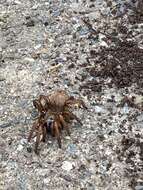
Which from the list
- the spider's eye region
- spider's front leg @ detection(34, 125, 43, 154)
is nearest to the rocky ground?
spider's front leg @ detection(34, 125, 43, 154)

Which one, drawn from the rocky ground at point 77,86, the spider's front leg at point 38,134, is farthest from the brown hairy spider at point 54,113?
the rocky ground at point 77,86

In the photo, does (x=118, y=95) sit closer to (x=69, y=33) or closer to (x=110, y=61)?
(x=110, y=61)

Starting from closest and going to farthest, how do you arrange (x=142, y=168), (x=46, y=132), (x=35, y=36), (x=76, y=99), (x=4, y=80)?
(x=142, y=168) < (x=46, y=132) < (x=76, y=99) < (x=4, y=80) < (x=35, y=36)

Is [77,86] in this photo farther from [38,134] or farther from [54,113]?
[38,134]

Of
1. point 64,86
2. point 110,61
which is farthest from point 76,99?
point 110,61

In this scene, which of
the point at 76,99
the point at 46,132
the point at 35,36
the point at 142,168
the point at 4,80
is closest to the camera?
the point at 142,168

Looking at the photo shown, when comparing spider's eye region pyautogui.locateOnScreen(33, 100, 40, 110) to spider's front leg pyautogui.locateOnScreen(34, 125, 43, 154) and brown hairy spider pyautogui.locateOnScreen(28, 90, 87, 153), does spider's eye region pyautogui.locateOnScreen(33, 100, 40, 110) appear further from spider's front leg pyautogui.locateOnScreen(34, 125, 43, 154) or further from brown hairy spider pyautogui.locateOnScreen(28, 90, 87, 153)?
spider's front leg pyautogui.locateOnScreen(34, 125, 43, 154)

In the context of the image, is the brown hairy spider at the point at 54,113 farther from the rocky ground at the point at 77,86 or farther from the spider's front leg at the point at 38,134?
the rocky ground at the point at 77,86
